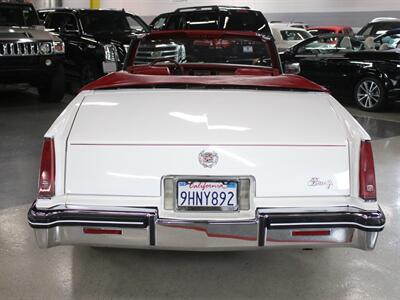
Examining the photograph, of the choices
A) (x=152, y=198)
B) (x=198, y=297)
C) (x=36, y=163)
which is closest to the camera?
(x=152, y=198)

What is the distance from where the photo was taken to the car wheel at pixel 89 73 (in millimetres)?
9510

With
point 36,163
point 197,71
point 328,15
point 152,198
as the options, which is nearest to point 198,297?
point 152,198

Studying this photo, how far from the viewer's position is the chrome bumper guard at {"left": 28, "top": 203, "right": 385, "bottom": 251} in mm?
2520

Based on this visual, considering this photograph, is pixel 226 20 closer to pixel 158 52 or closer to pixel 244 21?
pixel 244 21

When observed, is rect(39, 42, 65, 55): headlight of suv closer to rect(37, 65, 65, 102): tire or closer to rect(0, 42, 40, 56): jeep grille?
rect(0, 42, 40, 56): jeep grille

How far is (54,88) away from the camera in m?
8.91

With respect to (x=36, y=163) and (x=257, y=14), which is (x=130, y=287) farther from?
(x=257, y=14)

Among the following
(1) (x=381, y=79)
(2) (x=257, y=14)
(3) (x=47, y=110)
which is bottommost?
(3) (x=47, y=110)

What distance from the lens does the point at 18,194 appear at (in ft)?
14.7

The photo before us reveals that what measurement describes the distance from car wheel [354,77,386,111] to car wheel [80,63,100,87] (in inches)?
183

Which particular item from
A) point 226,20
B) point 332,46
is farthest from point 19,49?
point 332,46

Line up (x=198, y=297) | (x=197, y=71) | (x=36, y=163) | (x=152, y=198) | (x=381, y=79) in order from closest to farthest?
(x=152, y=198)
(x=198, y=297)
(x=197, y=71)
(x=36, y=163)
(x=381, y=79)

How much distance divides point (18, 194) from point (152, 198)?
232 centimetres

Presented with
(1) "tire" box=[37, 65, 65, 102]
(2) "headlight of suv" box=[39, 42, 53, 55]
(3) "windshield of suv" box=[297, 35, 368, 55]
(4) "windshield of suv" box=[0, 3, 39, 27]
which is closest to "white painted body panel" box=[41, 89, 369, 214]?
(2) "headlight of suv" box=[39, 42, 53, 55]
